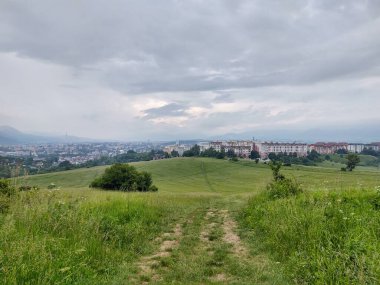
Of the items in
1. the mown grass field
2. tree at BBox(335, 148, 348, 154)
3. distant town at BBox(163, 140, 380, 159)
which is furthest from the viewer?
distant town at BBox(163, 140, 380, 159)

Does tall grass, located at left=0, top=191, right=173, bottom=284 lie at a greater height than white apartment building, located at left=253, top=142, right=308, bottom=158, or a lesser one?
lesser

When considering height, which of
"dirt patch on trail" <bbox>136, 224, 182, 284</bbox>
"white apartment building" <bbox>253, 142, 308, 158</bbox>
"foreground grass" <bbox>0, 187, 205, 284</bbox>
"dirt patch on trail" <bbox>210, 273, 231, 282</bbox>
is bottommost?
"dirt patch on trail" <bbox>136, 224, 182, 284</bbox>

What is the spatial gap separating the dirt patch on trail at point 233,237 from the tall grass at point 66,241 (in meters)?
2.28

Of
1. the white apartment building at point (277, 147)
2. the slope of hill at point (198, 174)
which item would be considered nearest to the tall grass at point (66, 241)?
the slope of hill at point (198, 174)

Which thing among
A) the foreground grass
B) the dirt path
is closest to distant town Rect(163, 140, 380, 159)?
the dirt path

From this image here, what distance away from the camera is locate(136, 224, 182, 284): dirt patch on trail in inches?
257

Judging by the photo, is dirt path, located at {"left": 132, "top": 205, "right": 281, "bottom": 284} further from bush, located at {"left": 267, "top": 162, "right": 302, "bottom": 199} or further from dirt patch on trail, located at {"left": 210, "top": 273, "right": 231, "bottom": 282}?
bush, located at {"left": 267, "top": 162, "right": 302, "bottom": 199}

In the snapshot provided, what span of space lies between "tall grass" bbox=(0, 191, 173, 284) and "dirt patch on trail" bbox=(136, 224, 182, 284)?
0.32 meters

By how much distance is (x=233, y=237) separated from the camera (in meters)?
10.0

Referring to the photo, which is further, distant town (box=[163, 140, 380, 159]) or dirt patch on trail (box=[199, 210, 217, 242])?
distant town (box=[163, 140, 380, 159])

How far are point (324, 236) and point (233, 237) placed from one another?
136 inches

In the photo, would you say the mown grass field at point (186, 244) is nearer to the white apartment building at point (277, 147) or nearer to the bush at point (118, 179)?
the bush at point (118, 179)

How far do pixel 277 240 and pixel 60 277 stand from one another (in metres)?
5.29

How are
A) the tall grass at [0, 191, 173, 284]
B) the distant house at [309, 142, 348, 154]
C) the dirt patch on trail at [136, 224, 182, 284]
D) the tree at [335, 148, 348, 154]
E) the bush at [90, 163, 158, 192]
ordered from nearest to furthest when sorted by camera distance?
the tall grass at [0, 191, 173, 284] → the dirt patch on trail at [136, 224, 182, 284] → the bush at [90, 163, 158, 192] → the tree at [335, 148, 348, 154] → the distant house at [309, 142, 348, 154]
